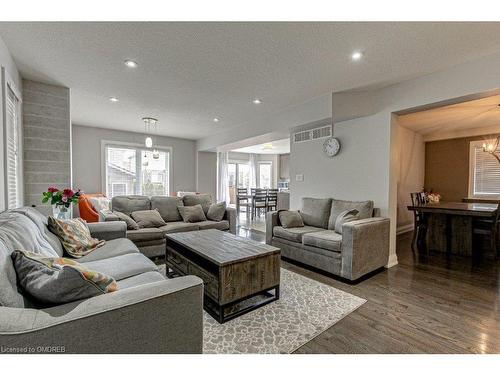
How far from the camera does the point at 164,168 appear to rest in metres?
6.92

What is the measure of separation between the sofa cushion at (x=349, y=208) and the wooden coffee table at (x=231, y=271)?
5.15 ft

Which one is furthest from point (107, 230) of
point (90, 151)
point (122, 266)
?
point (90, 151)

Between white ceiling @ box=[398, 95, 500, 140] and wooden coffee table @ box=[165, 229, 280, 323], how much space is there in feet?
11.1

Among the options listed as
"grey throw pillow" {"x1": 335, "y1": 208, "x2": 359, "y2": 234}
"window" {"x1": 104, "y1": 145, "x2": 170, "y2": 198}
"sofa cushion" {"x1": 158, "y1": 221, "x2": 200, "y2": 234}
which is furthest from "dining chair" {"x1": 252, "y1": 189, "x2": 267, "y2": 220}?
"grey throw pillow" {"x1": 335, "y1": 208, "x2": 359, "y2": 234}

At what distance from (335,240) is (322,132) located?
79.1 inches

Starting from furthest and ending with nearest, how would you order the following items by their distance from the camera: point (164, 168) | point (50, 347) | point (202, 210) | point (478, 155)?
1. point (164, 168)
2. point (478, 155)
3. point (202, 210)
4. point (50, 347)

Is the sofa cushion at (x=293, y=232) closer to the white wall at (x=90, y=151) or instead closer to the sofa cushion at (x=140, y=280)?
the sofa cushion at (x=140, y=280)

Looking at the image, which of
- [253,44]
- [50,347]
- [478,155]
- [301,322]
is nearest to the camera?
[50,347]

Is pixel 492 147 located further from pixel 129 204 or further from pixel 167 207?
pixel 129 204

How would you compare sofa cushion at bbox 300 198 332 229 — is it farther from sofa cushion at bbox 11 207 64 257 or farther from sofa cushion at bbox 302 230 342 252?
sofa cushion at bbox 11 207 64 257

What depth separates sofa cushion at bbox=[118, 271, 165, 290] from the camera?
1.57m
